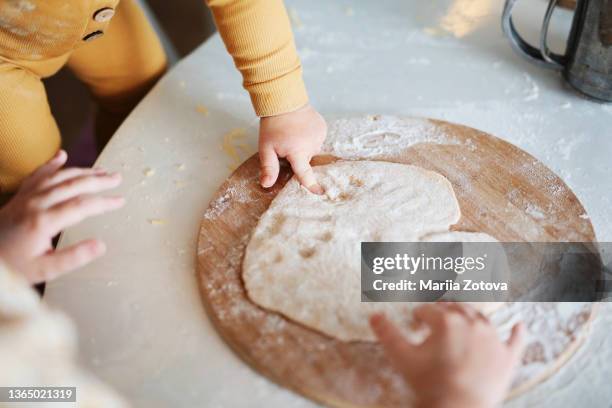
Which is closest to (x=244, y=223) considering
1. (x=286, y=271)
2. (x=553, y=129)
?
(x=286, y=271)

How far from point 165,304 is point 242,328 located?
107 mm

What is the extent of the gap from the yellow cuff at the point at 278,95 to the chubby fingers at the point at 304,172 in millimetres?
80

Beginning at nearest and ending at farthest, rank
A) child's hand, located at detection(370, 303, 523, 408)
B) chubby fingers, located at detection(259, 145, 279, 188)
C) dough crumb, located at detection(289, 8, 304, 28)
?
1. child's hand, located at detection(370, 303, 523, 408)
2. chubby fingers, located at detection(259, 145, 279, 188)
3. dough crumb, located at detection(289, 8, 304, 28)

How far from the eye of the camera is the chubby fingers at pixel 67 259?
22.4 inches

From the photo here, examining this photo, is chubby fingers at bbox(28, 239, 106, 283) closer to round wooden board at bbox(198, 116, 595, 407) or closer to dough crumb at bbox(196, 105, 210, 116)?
round wooden board at bbox(198, 116, 595, 407)

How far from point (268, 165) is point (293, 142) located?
0.15 ft

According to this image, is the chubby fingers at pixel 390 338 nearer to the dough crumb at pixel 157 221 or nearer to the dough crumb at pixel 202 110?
the dough crumb at pixel 157 221

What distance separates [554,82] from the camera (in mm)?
925

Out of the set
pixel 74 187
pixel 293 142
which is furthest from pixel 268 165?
pixel 74 187

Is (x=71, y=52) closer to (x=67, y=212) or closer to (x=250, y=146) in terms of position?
(x=250, y=146)

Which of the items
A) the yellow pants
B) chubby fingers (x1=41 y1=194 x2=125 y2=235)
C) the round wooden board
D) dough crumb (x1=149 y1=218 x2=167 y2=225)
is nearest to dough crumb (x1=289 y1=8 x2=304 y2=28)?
the yellow pants

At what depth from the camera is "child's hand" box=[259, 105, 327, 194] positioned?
2.45 ft

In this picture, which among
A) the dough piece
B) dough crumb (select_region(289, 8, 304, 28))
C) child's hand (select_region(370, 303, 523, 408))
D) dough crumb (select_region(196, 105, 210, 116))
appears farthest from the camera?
dough crumb (select_region(289, 8, 304, 28))

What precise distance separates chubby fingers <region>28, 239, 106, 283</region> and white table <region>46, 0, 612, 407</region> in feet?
0.28
